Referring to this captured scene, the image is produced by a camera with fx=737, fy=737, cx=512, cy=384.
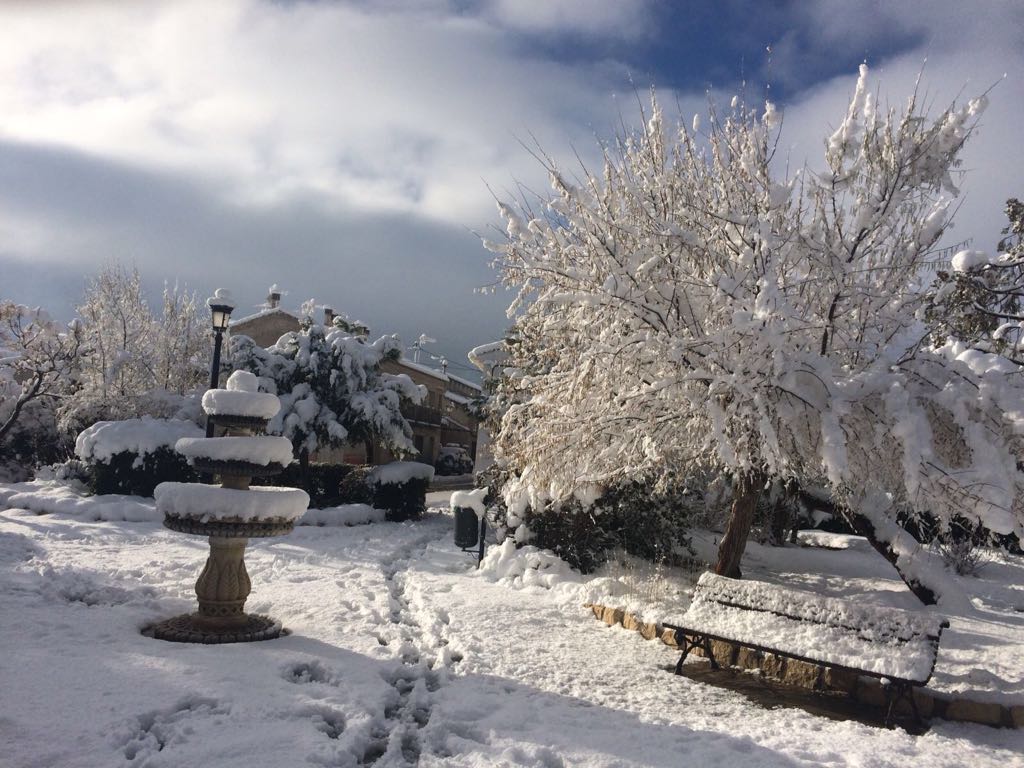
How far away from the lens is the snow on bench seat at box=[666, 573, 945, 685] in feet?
18.2

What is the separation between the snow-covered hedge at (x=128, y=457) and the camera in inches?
635

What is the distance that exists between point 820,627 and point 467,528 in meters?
8.21

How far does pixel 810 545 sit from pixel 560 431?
884 cm

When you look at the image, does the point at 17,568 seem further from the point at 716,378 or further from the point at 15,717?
the point at 716,378

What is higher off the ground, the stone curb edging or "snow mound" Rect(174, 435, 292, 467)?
"snow mound" Rect(174, 435, 292, 467)

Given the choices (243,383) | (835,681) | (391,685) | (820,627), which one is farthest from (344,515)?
(820,627)

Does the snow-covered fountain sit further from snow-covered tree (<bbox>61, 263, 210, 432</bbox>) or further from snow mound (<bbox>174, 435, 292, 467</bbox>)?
snow-covered tree (<bbox>61, 263, 210, 432</bbox>)

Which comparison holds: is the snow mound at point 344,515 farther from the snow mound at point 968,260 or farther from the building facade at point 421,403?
the snow mound at point 968,260

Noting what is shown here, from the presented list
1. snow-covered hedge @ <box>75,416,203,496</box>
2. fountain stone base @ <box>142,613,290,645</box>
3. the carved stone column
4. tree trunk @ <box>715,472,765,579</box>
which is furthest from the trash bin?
snow-covered hedge @ <box>75,416,203,496</box>

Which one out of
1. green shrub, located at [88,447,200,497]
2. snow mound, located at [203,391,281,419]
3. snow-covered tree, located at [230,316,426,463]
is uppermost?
snow-covered tree, located at [230,316,426,463]

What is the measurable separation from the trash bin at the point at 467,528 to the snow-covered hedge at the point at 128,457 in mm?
6997

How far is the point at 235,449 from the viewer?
265 inches

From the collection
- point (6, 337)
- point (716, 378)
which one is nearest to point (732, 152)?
point (716, 378)

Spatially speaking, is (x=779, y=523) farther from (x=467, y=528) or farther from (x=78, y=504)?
(x=78, y=504)
